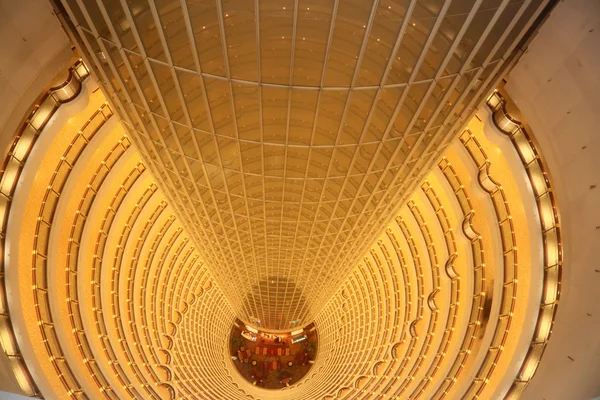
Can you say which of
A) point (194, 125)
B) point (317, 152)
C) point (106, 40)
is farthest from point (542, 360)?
point (106, 40)

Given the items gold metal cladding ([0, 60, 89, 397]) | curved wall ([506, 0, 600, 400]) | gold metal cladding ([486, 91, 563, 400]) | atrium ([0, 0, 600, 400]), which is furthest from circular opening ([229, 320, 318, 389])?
curved wall ([506, 0, 600, 400])

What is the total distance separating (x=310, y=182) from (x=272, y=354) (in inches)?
817

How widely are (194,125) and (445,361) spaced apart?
12321mm

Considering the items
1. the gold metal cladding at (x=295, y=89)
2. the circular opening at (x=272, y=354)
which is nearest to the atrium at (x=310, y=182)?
the gold metal cladding at (x=295, y=89)

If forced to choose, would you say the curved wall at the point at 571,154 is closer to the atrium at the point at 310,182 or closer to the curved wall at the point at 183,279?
the atrium at the point at 310,182

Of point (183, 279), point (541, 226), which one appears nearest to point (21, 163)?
point (183, 279)

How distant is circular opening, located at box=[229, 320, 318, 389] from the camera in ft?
89.9

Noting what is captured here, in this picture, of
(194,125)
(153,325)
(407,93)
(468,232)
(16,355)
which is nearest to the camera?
(407,93)

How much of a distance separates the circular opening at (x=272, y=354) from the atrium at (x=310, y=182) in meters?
7.38

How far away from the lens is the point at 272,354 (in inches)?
1107

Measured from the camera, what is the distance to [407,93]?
714 cm

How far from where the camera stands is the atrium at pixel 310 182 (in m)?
6.55

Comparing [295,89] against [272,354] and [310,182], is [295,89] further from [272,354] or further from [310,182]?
[272,354]

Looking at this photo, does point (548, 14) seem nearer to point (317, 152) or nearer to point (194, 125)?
point (317, 152)
